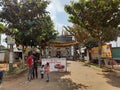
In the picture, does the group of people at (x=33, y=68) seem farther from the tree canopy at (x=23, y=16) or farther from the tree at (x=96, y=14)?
the tree at (x=96, y=14)

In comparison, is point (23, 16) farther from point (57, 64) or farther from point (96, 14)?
point (96, 14)

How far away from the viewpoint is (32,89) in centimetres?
1330

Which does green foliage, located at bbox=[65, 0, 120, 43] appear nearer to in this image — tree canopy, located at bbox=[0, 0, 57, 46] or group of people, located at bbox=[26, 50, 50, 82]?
tree canopy, located at bbox=[0, 0, 57, 46]

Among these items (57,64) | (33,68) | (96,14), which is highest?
(96,14)

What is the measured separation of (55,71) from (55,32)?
1829 centimetres

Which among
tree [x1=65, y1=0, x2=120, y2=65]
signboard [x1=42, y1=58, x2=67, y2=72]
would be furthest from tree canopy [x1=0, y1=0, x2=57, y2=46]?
signboard [x1=42, y1=58, x2=67, y2=72]

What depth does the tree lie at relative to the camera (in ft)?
71.3

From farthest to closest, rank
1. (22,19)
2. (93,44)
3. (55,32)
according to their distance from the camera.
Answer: (93,44) < (55,32) < (22,19)

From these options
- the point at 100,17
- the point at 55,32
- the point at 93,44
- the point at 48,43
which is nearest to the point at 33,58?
the point at 100,17

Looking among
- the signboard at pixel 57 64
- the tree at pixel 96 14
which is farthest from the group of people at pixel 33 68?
the tree at pixel 96 14

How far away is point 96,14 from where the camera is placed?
869 inches

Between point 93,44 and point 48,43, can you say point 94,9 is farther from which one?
point 93,44

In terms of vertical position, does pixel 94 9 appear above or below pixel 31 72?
above

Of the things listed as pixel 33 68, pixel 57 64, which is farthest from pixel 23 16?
pixel 33 68
